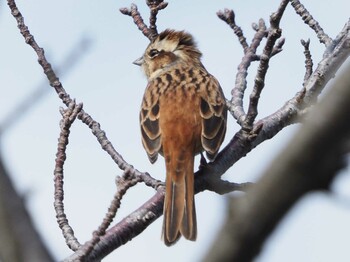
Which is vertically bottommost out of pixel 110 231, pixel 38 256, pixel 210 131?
pixel 38 256

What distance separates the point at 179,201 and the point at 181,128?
2.78ft

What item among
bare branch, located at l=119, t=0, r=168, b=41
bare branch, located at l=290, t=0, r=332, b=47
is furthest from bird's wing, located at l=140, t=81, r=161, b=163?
bare branch, located at l=290, t=0, r=332, b=47

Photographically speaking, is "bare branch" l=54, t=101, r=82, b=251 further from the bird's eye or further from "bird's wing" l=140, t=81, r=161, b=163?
the bird's eye

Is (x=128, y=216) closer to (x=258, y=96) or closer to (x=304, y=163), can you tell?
(x=258, y=96)

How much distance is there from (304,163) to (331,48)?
497 centimetres

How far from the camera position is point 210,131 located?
6004 mm

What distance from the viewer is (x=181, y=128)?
19.6 ft

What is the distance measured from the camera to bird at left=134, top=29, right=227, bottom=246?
5215mm

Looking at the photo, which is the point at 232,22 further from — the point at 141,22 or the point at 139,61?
the point at 139,61

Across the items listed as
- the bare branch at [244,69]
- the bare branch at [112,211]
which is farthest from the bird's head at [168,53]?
the bare branch at [112,211]

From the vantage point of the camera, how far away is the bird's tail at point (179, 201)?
16.7 ft

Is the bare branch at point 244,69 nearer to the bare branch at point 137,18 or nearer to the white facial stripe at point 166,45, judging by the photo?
the bare branch at point 137,18

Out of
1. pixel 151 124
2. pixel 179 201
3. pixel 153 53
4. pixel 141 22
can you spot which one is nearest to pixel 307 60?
pixel 151 124

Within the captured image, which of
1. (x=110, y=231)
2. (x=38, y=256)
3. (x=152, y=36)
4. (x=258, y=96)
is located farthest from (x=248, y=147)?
(x=38, y=256)
